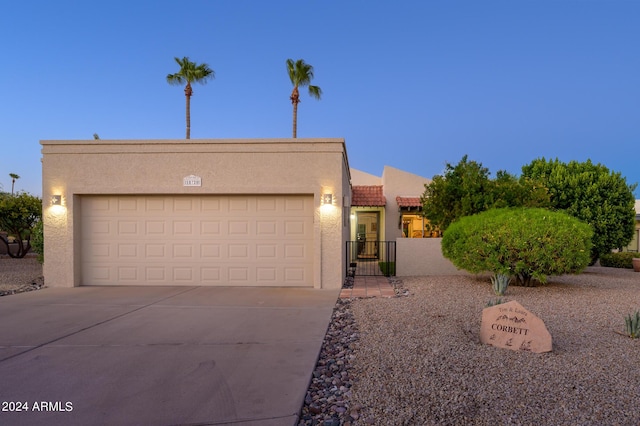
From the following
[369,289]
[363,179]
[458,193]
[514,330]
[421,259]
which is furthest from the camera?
[363,179]

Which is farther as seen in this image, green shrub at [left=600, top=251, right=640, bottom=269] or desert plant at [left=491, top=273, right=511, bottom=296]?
green shrub at [left=600, top=251, right=640, bottom=269]

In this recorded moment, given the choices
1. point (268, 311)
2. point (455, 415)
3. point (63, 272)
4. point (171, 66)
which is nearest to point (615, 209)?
point (268, 311)

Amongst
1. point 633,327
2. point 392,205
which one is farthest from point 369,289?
point 392,205

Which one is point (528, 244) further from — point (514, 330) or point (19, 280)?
point (19, 280)

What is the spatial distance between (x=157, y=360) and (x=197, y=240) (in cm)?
532

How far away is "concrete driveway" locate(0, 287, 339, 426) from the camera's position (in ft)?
9.13

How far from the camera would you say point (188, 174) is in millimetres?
8734

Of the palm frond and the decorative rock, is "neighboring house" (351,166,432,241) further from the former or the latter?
the decorative rock

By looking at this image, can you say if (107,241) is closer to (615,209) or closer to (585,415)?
(585,415)

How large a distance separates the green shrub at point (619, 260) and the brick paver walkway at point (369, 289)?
10.6 m

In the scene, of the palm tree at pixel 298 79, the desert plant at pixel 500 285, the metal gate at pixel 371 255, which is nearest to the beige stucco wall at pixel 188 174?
the desert plant at pixel 500 285

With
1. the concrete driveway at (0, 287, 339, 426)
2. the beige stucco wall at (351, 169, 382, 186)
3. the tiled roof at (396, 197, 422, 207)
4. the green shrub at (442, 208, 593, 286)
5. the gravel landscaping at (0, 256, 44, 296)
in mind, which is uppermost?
the beige stucco wall at (351, 169, 382, 186)

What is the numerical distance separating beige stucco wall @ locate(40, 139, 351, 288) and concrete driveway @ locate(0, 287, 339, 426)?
6.47 ft

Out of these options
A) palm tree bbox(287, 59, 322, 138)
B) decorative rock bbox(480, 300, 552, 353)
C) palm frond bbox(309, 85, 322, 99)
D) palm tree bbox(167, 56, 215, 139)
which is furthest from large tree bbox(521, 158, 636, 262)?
palm tree bbox(167, 56, 215, 139)
